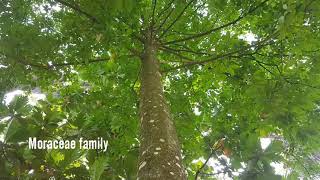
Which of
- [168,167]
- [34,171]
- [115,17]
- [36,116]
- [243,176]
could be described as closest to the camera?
[168,167]

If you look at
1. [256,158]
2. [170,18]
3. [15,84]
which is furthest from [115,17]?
[256,158]

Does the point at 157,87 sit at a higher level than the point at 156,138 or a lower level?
higher

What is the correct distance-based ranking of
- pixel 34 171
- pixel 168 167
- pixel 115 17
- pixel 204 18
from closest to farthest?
pixel 168 167, pixel 115 17, pixel 34 171, pixel 204 18

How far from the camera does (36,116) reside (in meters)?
5.83

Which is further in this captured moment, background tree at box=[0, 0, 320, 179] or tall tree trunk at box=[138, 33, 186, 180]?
background tree at box=[0, 0, 320, 179]

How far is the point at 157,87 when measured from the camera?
4.59m

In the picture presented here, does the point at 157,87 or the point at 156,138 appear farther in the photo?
the point at 157,87

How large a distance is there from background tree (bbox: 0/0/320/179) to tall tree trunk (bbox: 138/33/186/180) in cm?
1

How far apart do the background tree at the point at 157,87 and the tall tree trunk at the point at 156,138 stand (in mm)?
15

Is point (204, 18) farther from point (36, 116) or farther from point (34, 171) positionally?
point (34, 171)

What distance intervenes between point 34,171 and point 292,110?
3605 millimetres

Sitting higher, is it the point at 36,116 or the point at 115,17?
the point at 115,17

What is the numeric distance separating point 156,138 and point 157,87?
120 cm

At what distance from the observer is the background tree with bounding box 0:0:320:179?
4.03m
